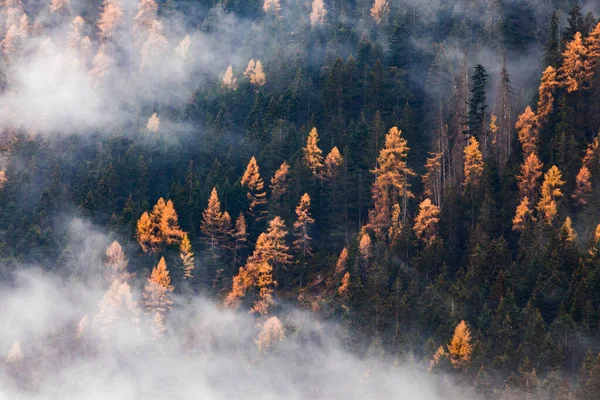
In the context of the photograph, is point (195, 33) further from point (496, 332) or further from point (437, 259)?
point (496, 332)

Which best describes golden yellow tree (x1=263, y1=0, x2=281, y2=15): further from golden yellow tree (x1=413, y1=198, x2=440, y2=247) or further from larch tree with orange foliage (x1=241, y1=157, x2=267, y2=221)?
golden yellow tree (x1=413, y1=198, x2=440, y2=247)

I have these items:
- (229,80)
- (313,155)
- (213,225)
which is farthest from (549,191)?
(229,80)

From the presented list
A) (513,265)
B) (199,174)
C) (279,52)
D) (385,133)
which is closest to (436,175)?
(385,133)

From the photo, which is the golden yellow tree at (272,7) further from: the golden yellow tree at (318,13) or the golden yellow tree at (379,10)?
the golden yellow tree at (379,10)

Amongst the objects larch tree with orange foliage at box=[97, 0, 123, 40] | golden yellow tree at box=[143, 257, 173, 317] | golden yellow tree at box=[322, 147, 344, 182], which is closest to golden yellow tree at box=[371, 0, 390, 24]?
golden yellow tree at box=[322, 147, 344, 182]

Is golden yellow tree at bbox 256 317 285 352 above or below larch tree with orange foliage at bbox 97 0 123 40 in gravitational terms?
below
